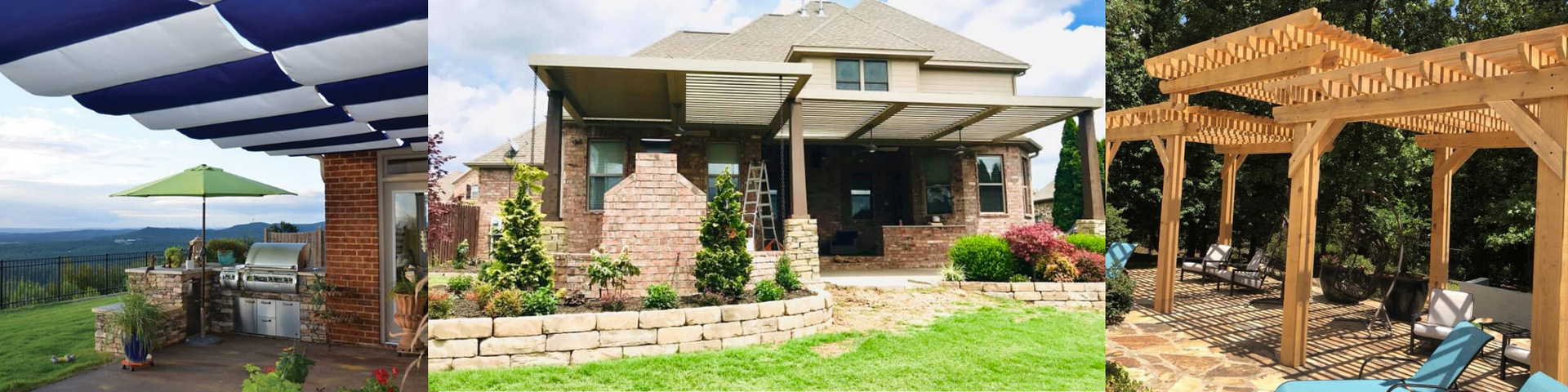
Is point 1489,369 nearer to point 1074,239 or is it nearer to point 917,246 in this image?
point 1074,239

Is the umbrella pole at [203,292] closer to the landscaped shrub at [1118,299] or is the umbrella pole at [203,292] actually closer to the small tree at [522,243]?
the small tree at [522,243]

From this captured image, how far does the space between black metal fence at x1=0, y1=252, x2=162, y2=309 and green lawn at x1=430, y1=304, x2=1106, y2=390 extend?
316cm

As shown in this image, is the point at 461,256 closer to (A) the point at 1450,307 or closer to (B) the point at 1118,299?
(B) the point at 1118,299

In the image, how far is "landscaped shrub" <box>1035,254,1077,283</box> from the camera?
775 cm

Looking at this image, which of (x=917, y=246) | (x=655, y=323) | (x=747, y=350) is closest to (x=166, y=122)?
(x=655, y=323)

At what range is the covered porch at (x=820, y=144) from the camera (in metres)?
6.80

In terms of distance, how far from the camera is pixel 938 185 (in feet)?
32.1

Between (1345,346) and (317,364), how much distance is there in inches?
361

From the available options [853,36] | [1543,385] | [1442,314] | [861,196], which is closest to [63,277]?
[861,196]

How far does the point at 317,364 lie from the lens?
7207mm

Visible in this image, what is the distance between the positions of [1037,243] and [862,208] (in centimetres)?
272

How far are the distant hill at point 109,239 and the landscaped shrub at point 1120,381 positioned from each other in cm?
767

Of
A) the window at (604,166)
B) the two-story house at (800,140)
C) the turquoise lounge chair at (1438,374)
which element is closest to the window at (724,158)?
the two-story house at (800,140)

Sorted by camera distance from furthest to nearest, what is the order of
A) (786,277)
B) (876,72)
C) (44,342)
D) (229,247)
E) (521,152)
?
(876,72)
(229,247)
(786,277)
(521,152)
(44,342)
